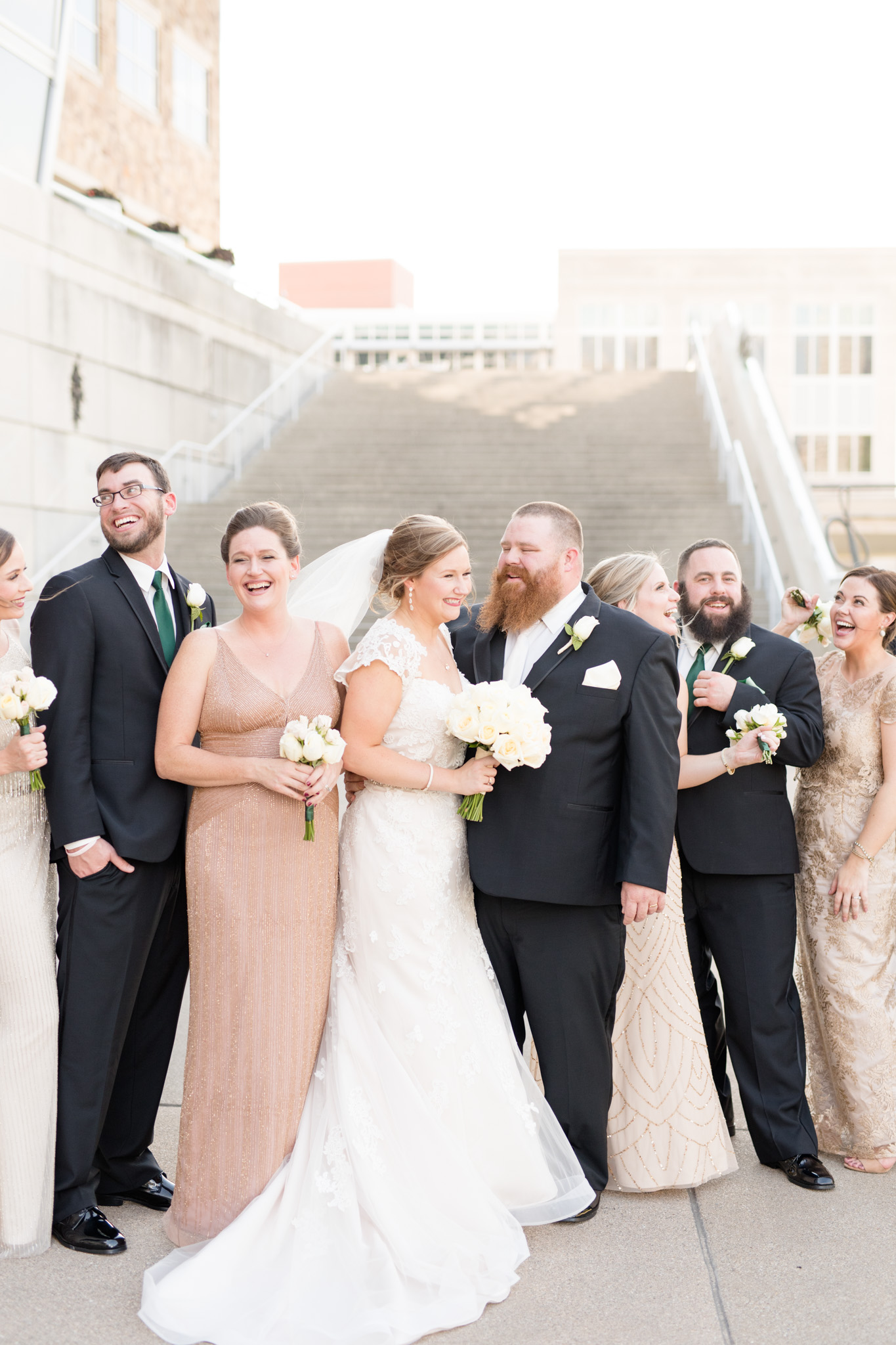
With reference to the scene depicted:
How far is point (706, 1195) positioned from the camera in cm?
403

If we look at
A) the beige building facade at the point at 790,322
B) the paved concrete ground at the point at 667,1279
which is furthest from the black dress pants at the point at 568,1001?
the beige building facade at the point at 790,322

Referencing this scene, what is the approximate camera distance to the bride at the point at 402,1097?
3.22m

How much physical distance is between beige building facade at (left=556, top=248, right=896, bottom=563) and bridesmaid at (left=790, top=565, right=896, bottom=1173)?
45.5 metres

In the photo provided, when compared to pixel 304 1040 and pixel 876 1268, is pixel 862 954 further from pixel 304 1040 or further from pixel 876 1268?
pixel 304 1040

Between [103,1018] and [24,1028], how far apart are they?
25cm

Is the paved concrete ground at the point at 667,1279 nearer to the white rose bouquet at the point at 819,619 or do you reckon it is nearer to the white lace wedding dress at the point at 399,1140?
the white lace wedding dress at the point at 399,1140

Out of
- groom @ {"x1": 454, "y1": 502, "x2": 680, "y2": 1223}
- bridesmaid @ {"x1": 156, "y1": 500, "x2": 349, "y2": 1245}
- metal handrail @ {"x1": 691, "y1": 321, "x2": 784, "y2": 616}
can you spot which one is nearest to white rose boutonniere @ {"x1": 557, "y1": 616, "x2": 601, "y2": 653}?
groom @ {"x1": 454, "y1": 502, "x2": 680, "y2": 1223}

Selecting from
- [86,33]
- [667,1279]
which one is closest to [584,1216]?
[667,1279]

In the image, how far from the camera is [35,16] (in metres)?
16.3

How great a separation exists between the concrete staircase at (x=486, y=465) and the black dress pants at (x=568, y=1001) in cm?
992

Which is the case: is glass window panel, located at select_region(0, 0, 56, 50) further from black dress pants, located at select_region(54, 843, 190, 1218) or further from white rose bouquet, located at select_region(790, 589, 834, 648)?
black dress pants, located at select_region(54, 843, 190, 1218)

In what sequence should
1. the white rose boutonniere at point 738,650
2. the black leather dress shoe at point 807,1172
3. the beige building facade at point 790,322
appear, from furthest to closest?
1. the beige building facade at point 790,322
2. the white rose boutonniere at point 738,650
3. the black leather dress shoe at point 807,1172

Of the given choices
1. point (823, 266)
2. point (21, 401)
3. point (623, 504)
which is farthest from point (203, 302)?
point (823, 266)

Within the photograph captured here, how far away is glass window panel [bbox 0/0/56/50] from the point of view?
15867 millimetres
